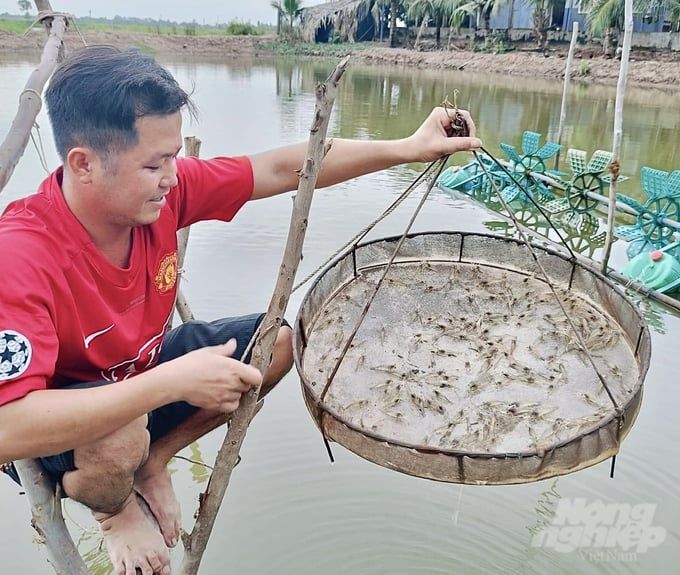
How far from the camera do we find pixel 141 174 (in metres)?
1.50

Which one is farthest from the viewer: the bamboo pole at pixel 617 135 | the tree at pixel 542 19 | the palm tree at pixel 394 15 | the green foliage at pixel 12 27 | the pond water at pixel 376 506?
the palm tree at pixel 394 15

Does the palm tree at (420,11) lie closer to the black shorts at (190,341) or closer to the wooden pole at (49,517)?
the black shorts at (190,341)

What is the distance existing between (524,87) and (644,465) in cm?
1800

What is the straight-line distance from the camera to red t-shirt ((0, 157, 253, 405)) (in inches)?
49.3

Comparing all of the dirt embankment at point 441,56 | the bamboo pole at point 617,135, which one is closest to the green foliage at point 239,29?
the dirt embankment at point 441,56

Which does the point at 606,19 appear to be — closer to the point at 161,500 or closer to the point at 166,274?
the point at 166,274

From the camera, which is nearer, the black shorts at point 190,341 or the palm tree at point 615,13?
the black shorts at point 190,341

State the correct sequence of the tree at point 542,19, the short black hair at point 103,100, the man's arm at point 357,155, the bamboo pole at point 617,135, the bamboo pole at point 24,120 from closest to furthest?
the short black hair at point 103,100
the bamboo pole at point 24,120
the man's arm at point 357,155
the bamboo pole at point 617,135
the tree at point 542,19

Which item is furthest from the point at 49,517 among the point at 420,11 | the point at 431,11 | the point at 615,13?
the point at 420,11

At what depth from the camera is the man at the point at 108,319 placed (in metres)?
1.26

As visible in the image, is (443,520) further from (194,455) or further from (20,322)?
(20,322)

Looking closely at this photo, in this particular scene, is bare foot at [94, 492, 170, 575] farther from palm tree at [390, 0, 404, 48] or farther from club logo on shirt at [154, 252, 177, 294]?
palm tree at [390, 0, 404, 48]

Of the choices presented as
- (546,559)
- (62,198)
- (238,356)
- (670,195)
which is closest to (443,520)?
(546,559)

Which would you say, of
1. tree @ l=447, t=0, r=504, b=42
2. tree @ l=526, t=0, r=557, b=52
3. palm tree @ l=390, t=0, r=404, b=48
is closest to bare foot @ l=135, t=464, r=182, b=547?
tree @ l=526, t=0, r=557, b=52
